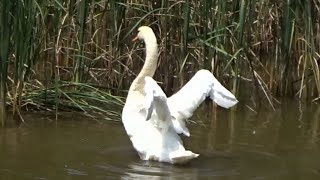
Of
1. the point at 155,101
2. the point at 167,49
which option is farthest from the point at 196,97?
the point at 167,49

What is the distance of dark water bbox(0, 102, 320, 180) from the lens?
560 cm

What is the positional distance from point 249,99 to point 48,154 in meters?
3.05

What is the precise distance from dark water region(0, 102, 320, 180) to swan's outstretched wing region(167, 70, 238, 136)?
0.40 metres

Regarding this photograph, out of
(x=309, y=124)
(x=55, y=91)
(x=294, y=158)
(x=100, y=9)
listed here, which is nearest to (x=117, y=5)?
(x=100, y=9)

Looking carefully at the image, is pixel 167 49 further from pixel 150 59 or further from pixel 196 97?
pixel 196 97

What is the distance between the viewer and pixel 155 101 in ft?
18.4

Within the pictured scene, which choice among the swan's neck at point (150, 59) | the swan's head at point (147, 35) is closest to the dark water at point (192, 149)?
the swan's neck at point (150, 59)

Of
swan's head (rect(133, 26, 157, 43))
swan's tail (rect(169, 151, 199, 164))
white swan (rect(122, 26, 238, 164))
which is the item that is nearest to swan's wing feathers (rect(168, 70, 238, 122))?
white swan (rect(122, 26, 238, 164))

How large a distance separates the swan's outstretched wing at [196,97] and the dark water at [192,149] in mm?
401

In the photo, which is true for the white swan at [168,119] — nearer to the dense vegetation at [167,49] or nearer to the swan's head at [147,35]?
the swan's head at [147,35]

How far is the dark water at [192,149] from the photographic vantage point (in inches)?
221

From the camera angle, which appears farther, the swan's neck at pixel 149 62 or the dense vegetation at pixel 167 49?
the dense vegetation at pixel 167 49

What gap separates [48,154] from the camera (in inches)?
239

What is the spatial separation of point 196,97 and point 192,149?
24.2 inches
